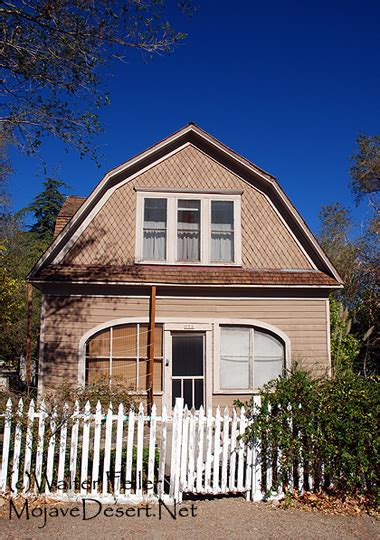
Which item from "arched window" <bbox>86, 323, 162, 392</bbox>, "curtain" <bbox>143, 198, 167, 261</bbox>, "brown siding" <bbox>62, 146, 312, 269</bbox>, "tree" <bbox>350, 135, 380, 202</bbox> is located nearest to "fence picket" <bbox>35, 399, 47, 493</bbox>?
"arched window" <bbox>86, 323, 162, 392</bbox>

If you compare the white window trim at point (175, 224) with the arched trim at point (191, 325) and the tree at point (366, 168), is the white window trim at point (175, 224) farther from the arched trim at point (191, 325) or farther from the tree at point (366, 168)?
the tree at point (366, 168)

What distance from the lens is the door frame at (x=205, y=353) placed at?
11.9 metres

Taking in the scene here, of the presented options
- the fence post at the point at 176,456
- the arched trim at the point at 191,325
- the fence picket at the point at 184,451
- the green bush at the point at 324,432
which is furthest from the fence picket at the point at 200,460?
the arched trim at the point at 191,325

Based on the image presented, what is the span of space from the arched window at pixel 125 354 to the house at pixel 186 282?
3 cm

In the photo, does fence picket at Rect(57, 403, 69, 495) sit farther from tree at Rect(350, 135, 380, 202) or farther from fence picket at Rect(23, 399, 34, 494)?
tree at Rect(350, 135, 380, 202)

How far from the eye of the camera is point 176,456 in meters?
6.30

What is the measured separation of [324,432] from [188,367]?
604 centimetres

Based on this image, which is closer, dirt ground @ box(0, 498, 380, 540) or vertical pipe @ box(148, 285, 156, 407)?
dirt ground @ box(0, 498, 380, 540)

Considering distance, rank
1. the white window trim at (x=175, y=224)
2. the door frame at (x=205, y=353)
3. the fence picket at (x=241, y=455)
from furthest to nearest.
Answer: the white window trim at (x=175, y=224) < the door frame at (x=205, y=353) < the fence picket at (x=241, y=455)

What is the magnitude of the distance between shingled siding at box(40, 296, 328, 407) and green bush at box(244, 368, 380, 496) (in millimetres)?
5596

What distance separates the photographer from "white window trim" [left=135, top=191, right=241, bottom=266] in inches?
490

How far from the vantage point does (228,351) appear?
12.2 m

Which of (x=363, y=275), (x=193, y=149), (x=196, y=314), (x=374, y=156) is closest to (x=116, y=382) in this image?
(x=196, y=314)

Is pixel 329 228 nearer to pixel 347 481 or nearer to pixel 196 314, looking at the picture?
pixel 196 314
